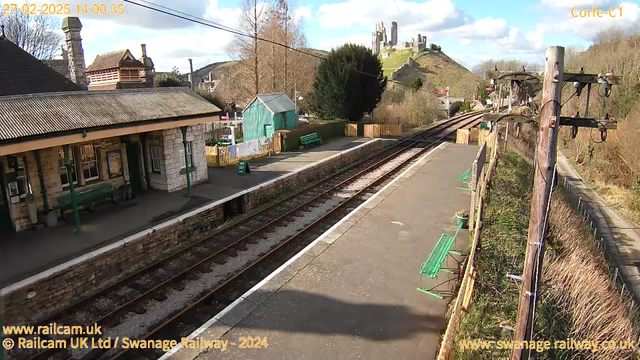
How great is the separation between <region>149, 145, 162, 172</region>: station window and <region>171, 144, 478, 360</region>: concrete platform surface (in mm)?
7337

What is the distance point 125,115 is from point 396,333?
33.0ft

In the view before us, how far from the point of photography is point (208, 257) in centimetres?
997

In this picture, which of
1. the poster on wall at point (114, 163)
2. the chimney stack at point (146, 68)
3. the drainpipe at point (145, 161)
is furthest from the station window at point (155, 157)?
the chimney stack at point (146, 68)

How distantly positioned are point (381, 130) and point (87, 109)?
22902mm

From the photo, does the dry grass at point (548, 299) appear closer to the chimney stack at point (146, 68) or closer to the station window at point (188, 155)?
the station window at point (188, 155)

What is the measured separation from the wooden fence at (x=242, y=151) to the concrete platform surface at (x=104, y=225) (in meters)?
0.97

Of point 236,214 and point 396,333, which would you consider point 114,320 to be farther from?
point 236,214

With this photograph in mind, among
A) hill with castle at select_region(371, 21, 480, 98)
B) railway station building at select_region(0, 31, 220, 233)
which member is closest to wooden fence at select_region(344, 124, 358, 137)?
railway station building at select_region(0, 31, 220, 233)

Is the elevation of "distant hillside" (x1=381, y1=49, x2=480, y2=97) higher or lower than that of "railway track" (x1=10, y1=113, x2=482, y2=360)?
higher

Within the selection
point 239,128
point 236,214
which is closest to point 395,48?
point 239,128

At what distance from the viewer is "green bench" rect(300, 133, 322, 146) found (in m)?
23.9

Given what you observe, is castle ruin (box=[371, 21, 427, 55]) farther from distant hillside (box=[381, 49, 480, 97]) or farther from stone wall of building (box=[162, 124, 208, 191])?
stone wall of building (box=[162, 124, 208, 191])

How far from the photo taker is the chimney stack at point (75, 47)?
15.1 m

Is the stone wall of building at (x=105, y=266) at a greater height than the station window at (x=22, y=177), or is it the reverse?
the station window at (x=22, y=177)
